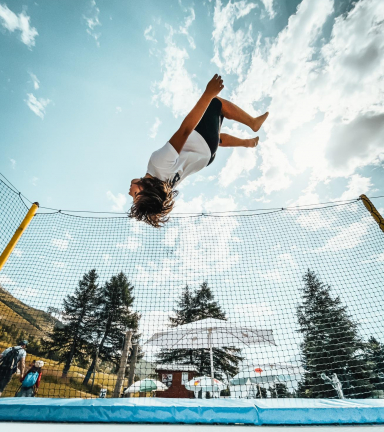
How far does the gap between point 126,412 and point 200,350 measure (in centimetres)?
1604

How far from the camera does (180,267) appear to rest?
473 centimetres

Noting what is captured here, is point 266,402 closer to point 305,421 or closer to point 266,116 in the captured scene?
point 305,421

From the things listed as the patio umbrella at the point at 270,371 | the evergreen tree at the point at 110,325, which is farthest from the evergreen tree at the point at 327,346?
the evergreen tree at the point at 110,325

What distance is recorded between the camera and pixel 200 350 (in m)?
16.3

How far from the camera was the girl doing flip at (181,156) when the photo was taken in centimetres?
167

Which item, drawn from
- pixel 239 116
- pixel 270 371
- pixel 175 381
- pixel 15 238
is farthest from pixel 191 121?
pixel 175 381

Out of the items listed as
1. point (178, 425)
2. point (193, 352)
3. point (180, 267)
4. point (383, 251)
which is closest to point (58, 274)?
point (180, 267)

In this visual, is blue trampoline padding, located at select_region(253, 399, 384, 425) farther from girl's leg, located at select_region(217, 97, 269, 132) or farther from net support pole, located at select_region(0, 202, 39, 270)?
net support pole, located at select_region(0, 202, 39, 270)

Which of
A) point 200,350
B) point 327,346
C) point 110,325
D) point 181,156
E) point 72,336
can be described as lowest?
point 181,156

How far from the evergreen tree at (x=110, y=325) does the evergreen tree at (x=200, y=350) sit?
3239 mm

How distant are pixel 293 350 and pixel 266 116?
297 cm

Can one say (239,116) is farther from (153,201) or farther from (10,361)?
(10,361)

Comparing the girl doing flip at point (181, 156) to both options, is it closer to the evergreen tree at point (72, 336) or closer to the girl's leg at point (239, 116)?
the girl's leg at point (239, 116)

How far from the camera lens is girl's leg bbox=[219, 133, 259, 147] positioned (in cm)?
250
